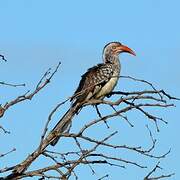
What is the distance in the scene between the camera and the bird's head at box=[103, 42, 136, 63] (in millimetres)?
10203

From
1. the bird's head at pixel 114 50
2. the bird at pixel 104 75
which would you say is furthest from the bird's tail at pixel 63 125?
the bird's head at pixel 114 50

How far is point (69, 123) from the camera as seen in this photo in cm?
629

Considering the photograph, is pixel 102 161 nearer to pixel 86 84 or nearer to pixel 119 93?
pixel 119 93

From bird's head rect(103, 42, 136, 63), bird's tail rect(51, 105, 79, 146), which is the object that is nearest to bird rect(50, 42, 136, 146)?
bird's head rect(103, 42, 136, 63)

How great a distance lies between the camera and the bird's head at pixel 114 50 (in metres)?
10.2

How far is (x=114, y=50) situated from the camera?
33.7 feet

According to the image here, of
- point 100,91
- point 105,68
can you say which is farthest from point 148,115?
point 105,68

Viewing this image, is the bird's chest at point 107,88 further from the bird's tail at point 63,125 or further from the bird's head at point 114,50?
the bird's tail at point 63,125

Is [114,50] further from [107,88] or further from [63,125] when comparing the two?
[63,125]

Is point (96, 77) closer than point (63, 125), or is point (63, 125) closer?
point (63, 125)

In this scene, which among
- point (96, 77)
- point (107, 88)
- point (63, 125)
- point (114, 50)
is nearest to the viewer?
point (63, 125)

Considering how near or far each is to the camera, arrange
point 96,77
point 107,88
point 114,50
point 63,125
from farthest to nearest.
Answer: point 114,50 → point 96,77 → point 107,88 → point 63,125

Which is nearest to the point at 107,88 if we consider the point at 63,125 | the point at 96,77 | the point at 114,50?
the point at 96,77

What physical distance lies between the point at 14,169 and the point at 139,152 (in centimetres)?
100
